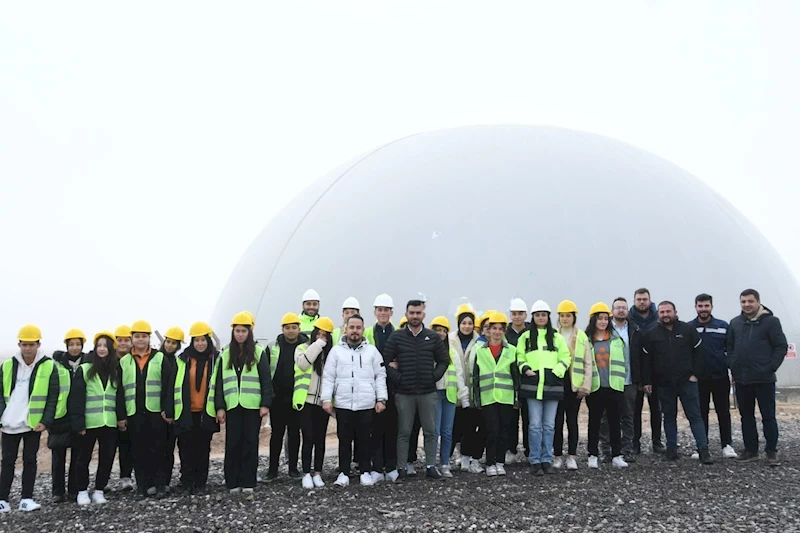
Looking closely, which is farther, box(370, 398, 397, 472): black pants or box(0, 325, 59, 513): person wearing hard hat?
box(370, 398, 397, 472): black pants

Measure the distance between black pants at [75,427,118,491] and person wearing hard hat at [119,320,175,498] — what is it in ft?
0.67

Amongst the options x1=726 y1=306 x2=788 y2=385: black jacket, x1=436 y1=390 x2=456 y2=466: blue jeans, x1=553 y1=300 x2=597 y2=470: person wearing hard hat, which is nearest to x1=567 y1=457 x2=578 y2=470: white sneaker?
x1=553 y1=300 x2=597 y2=470: person wearing hard hat

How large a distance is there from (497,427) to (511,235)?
5.62 m

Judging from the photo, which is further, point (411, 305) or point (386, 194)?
point (386, 194)

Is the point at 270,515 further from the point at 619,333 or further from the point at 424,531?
→ the point at 619,333

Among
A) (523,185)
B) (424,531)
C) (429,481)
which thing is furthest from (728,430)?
(523,185)

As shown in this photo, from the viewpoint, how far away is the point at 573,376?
21.9 ft

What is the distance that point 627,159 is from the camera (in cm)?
1427

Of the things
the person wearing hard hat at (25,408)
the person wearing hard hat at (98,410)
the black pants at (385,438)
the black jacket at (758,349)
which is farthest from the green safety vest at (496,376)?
the person wearing hard hat at (25,408)

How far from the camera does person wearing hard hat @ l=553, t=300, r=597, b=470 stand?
666cm

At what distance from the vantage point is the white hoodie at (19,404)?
580 cm

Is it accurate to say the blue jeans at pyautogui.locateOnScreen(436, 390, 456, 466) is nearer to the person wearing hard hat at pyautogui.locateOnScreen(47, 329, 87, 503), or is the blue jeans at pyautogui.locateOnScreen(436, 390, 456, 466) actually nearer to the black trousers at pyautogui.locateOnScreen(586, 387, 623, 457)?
the black trousers at pyautogui.locateOnScreen(586, 387, 623, 457)

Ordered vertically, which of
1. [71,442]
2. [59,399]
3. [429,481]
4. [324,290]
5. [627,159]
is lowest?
[429,481]

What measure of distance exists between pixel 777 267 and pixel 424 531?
12.9 metres
